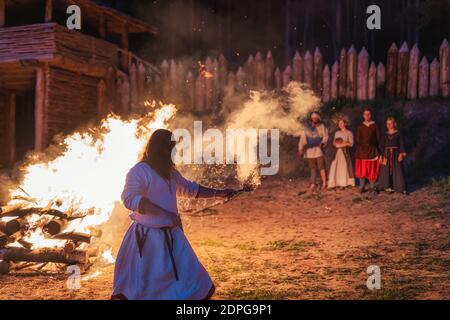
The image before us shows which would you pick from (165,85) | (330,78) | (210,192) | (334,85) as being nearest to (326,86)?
(334,85)

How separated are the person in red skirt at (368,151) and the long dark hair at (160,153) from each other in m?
7.95

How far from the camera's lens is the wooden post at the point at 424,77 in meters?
13.7

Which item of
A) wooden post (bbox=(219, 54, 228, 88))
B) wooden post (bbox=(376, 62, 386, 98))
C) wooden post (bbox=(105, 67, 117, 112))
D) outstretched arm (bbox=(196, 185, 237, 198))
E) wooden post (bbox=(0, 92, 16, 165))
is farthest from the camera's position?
wooden post (bbox=(0, 92, 16, 165))

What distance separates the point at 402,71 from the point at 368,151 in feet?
12.5

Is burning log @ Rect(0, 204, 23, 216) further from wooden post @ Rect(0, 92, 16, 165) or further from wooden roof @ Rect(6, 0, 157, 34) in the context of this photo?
wooden post @ Rect(0, 92, 16, 165)

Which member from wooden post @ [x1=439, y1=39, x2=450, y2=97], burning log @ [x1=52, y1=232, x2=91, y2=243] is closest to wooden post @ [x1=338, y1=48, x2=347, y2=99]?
wooden post @ [x1=439, y1=39, x2=450, y2=97]

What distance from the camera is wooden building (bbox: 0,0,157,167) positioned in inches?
575

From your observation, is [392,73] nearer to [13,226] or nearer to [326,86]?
[326,86]

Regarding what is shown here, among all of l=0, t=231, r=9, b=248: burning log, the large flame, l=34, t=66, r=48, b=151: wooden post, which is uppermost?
l=34, t=66, r=48, b=151: wooden post

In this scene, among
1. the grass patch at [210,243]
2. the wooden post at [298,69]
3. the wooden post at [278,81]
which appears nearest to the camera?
the grass patch at [210,243]

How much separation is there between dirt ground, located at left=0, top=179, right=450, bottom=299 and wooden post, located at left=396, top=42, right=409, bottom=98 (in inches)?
149

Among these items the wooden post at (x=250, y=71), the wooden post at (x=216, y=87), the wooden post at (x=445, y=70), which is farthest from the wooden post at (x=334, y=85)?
the wooden post at (x=216, y=87)

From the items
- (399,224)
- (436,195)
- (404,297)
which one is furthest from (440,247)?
(436,195)

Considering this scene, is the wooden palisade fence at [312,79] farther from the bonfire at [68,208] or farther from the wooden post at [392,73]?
the bonfire at [68,208]
